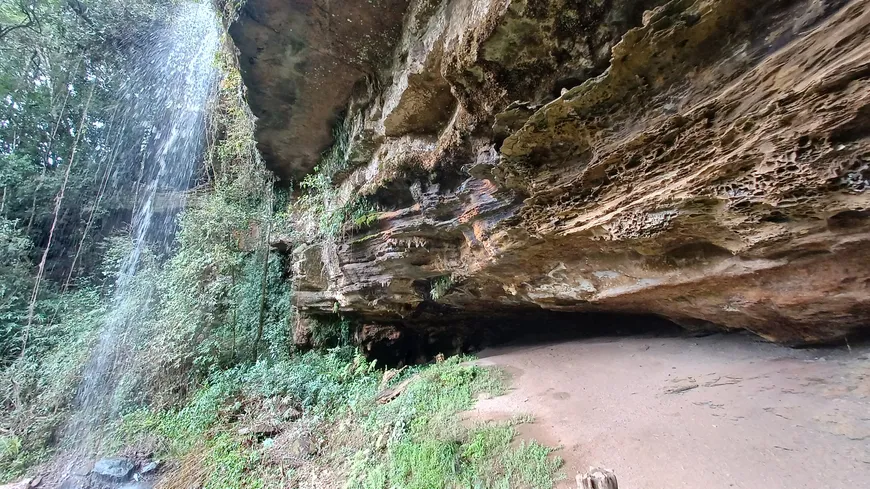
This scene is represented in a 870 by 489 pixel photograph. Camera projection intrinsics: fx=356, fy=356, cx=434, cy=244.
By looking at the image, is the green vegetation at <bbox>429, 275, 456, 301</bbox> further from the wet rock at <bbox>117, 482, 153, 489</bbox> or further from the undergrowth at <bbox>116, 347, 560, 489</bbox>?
the wet rock at <bbox>117, 482, 153, 489</bbox>

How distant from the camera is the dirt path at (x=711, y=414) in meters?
2.68

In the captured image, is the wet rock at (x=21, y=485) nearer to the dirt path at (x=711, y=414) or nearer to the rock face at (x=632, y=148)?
the rock face at (x=632, y=148)

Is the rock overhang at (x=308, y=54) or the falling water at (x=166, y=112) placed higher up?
the falling water at (x=166, y=112)

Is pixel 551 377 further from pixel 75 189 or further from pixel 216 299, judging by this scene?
pixel 75 189

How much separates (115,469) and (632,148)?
8958 millimetres

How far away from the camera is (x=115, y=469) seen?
6.02 m

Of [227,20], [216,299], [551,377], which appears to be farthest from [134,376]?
[551,377]

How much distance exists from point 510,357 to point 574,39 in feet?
17.4

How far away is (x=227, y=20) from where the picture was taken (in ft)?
15.8

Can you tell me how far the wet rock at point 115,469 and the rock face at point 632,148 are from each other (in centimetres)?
602

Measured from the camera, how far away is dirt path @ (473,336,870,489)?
8.80ft

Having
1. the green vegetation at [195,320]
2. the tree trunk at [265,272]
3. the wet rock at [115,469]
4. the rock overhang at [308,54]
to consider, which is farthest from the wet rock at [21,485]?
the rock overhang at [308,54]

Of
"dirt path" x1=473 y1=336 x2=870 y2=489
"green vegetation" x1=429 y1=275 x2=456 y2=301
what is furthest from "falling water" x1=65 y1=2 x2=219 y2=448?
"dirt path" x1=473 y1=336 x2=870 y2=489

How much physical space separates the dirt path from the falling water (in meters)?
11.4
